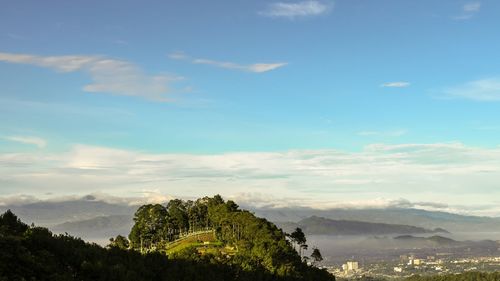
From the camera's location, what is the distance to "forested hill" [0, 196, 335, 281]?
43.9 m

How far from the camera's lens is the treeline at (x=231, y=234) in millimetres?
117750

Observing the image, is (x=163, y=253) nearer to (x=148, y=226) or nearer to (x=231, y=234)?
(x=231, y=234)

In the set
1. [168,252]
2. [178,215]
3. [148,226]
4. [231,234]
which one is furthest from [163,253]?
[178,215]

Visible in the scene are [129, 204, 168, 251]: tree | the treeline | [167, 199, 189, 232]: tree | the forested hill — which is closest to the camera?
the forested hill

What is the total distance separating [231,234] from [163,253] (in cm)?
7594

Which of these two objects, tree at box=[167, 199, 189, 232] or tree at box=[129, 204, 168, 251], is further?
tree at box=[167, 199, 189, 232]

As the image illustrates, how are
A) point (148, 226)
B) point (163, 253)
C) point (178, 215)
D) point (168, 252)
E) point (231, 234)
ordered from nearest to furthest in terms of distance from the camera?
point (163, 253), point (168, 252), point (231, 234), point (148, 226), point (178, 215)

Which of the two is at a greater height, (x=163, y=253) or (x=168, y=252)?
(x=163, y=253)

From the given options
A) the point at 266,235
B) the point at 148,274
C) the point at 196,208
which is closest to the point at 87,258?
the point at 148,274

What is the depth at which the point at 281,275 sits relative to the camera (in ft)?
375

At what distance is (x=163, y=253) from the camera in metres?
86.1

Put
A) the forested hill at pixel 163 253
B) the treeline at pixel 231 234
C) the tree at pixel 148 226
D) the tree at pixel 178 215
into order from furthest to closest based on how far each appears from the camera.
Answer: the tree at pixel 178 215, the tree at pixel 148 226, the treeline at pixel 231 234, the forested hill at pixel 163 253

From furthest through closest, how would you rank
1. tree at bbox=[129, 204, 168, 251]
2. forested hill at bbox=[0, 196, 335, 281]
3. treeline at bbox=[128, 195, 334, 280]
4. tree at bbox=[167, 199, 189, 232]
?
tree at bbox=[167, 199, 189, 232] → tree at bbox=[129, 204, 168, 251] → treeline at bbox=[128, 195, 334, 280] → forested hill at bbox=[0, 196, 335, 281]

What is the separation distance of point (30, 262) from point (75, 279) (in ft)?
15.1
